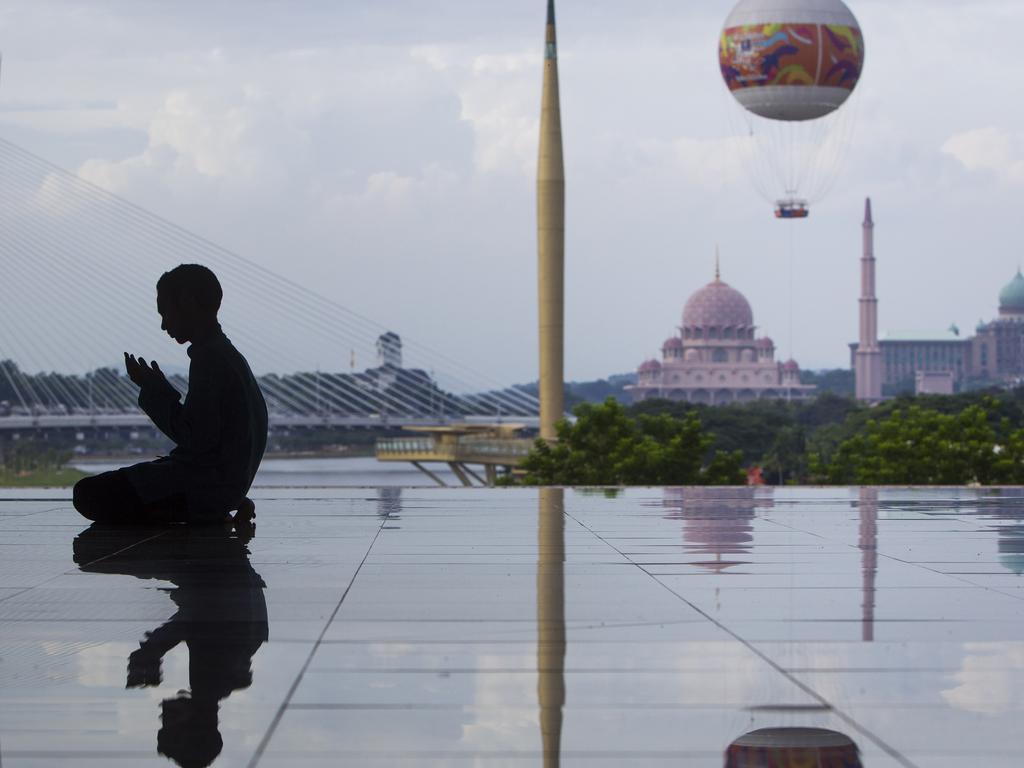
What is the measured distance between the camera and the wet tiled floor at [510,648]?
3.32m

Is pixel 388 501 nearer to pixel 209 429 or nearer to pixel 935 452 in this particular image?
pixel 209 429

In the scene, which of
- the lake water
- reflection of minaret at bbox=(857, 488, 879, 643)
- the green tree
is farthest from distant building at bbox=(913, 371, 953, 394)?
reflection of minaret at bbox=(857, 488, 879, 643)

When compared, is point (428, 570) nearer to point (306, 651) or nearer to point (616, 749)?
point (306, 651)

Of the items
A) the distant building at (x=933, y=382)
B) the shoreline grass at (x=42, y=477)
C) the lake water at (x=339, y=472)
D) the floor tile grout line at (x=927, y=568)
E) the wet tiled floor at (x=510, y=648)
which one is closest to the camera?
the wet tiled floor at (x=510, y=648)

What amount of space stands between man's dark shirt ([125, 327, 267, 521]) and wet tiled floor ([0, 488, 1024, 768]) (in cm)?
24

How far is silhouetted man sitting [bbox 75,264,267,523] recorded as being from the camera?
7.56m

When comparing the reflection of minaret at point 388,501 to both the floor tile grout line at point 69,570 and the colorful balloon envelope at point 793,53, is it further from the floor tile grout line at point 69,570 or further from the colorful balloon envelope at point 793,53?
the colorful balloon envelope at point 793,53

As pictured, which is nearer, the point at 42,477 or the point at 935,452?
the point at 935,452

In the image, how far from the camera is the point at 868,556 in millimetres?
6863

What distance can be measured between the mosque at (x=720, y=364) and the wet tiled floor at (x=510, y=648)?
16855cm

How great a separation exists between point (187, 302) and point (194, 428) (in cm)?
65

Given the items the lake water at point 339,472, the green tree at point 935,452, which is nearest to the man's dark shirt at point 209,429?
the green tree at point 935,452

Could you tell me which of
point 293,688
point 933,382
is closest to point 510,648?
point 293,688

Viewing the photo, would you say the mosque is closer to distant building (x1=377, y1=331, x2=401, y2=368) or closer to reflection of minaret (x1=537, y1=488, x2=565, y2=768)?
distant building (x1=377, y1=331, x2=401, y2=368)
